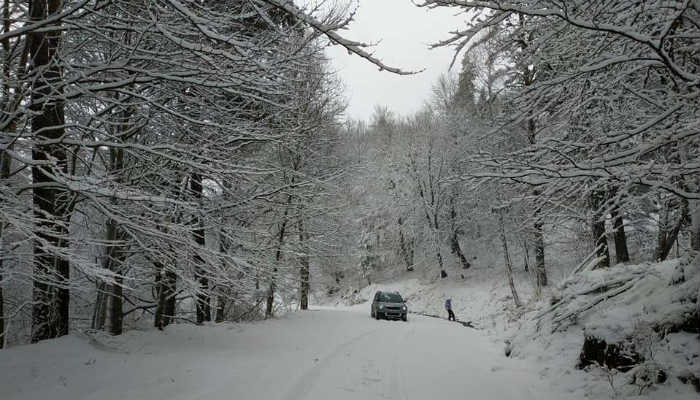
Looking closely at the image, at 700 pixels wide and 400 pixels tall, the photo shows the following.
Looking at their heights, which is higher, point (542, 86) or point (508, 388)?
point (542, 86)

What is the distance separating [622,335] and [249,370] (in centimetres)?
617

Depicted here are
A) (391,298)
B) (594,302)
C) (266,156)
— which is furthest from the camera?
(391,298)

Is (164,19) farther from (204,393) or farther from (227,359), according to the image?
(227,359)

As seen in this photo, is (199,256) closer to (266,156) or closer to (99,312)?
(99,312)

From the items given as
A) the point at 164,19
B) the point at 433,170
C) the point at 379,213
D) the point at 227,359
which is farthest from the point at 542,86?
the point at 379,213

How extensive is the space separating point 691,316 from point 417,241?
2621cm

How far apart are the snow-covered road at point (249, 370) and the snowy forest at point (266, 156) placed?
0.43 metres

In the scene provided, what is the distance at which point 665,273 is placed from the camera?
6.89 m

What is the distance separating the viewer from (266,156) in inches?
570

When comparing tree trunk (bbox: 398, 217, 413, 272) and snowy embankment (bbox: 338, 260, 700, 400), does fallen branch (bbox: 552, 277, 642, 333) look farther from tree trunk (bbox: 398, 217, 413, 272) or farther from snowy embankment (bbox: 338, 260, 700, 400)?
tree trunk (bbox: 398, 217, 413, 272)

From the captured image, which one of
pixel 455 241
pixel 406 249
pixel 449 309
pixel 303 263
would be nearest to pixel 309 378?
pixel 303 263

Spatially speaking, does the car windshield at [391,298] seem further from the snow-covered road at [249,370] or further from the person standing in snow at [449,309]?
the snow-covered road at [249,370]

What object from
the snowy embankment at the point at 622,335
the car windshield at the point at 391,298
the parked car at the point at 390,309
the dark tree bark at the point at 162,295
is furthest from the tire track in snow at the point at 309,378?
the car windshield at the point at 391,298

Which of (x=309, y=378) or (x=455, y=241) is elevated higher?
(x=455, y=241)
